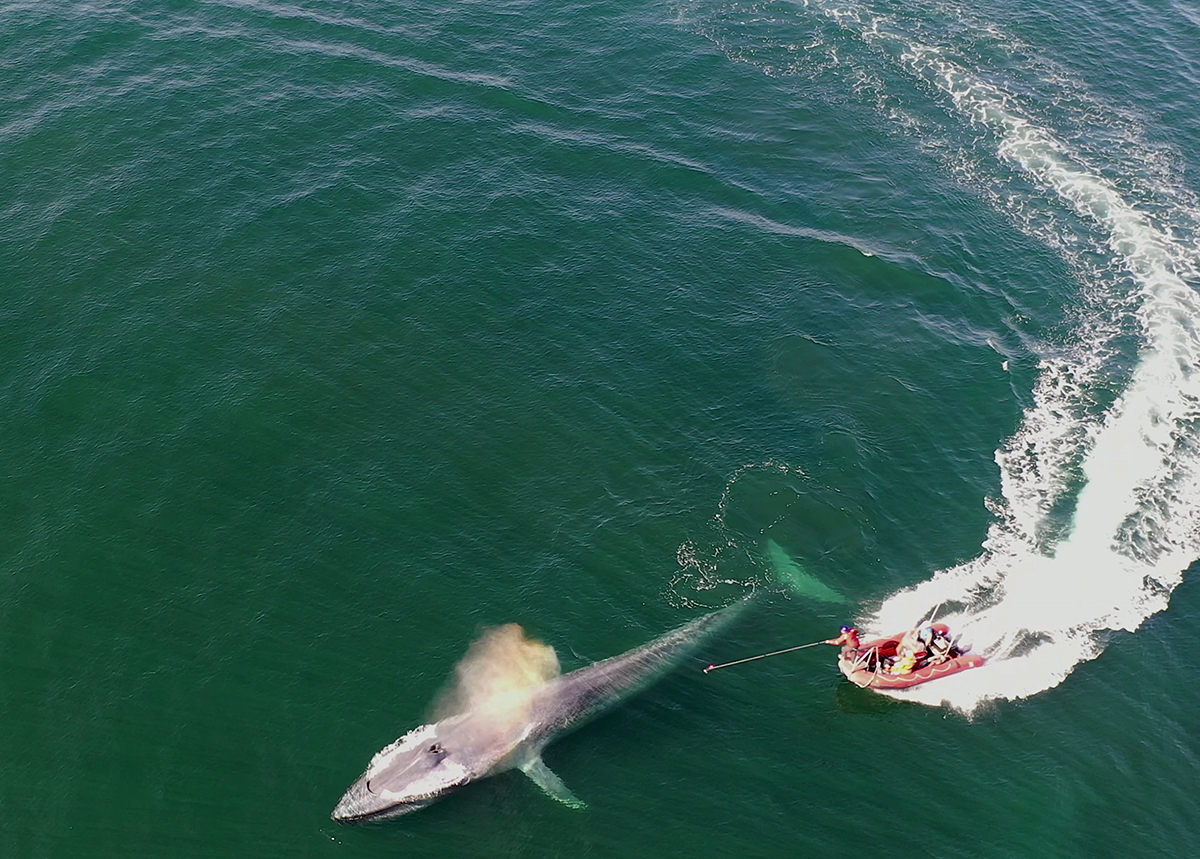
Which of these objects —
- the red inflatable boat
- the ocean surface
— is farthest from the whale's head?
the red inflatable boat

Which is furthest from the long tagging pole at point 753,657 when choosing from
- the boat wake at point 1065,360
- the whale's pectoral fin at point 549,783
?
the whale's pectoral fin at point 549,783

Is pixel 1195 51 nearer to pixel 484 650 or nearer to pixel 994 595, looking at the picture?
pixel 994 595

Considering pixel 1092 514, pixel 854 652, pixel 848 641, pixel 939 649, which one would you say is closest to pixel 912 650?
pixel 939 649

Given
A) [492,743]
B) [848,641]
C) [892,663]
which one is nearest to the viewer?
[492,743]

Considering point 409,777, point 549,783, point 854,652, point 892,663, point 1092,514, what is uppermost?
point 1092,514

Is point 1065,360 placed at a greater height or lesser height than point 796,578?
greater

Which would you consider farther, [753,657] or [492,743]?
[753,657]

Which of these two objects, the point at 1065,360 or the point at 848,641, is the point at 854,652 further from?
the point at 1065,360
